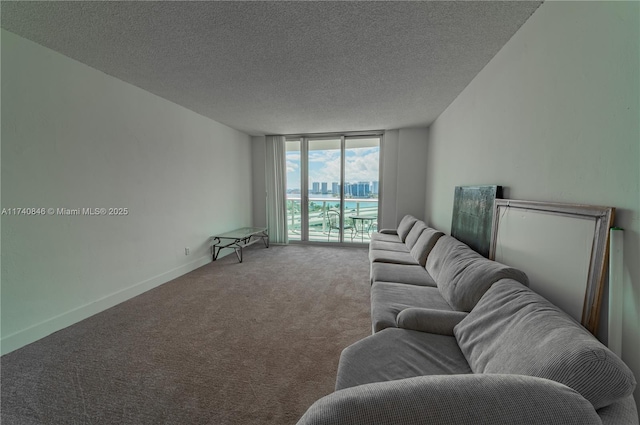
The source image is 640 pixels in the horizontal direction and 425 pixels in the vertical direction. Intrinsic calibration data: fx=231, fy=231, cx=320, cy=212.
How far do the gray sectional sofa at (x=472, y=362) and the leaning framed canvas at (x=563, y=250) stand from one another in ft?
0.47

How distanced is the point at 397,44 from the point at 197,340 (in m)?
2.93

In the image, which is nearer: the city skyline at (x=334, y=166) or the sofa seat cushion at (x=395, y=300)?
the sofa seat cushion at (x=395, y=300)

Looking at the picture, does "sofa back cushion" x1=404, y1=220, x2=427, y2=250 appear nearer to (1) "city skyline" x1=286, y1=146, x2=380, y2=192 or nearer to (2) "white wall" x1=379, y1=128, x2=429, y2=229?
(2) "white wall" x1=379, y1=128, x2=429, y2=229

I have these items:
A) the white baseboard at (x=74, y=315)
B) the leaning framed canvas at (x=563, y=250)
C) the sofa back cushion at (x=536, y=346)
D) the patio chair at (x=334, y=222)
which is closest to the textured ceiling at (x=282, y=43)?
the leaning framed canvas at (x=563, y=250)

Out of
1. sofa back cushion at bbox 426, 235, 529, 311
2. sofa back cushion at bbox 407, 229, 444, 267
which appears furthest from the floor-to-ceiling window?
sofa back cushion at bbox 426, 235, 529, 311

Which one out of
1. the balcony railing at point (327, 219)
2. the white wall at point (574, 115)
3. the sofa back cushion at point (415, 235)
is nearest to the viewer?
the white wall at point (574, 115)

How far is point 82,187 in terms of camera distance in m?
2.26

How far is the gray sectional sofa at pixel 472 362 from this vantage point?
0.52 meters

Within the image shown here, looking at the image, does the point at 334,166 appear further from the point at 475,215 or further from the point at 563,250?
the point at 563,250

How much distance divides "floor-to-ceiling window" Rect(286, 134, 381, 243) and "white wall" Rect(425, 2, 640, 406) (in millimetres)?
2935

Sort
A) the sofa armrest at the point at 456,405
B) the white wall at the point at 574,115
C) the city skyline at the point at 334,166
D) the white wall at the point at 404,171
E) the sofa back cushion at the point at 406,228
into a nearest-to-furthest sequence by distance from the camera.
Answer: the sofa armrest at the point at 456,405
the white wall at the point at 574,115
the sofa back cushion at the point at 406,228
the white wall at the point at 404,171
the city skyline at the point at 334,166

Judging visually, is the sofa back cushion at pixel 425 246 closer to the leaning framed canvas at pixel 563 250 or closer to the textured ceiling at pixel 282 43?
the leaning framed canvas at pixel 563 250

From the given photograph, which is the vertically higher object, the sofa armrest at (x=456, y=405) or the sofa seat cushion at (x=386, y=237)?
the sofa armrest at (x=456, y=405)

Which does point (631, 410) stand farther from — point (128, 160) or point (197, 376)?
point (128, 160)
